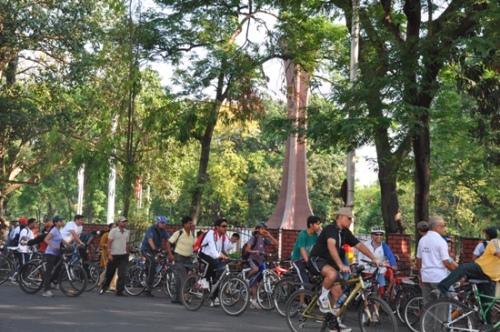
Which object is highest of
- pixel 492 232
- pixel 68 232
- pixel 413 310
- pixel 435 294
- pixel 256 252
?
pixel 492 232

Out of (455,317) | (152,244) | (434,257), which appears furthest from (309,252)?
(455,317)

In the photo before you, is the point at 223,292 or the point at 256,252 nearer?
the point at 223,292

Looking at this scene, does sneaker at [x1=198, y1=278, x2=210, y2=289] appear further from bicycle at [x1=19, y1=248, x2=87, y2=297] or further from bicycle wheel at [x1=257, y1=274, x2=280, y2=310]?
bicycle at [x1=19, y1=248, x2=87, y2=297]

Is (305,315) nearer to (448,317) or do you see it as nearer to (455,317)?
(448,317)

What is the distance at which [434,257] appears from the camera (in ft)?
39.7

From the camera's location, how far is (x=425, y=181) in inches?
733

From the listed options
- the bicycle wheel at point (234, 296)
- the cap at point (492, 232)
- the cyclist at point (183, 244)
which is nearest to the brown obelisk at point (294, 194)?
the cyclist at point (183, 244)

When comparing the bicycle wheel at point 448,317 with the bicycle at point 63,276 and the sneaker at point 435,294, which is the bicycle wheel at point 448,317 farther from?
the bicycle at point 63,276

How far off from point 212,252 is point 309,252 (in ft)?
→ 6.08

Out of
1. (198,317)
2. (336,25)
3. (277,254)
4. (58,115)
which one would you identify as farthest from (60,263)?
(58,115)

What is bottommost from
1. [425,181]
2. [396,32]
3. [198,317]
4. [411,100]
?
[198,317]

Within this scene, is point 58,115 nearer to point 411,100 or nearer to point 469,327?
point 411,100

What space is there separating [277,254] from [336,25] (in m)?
8.42

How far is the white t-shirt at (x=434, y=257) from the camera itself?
39.4ft
